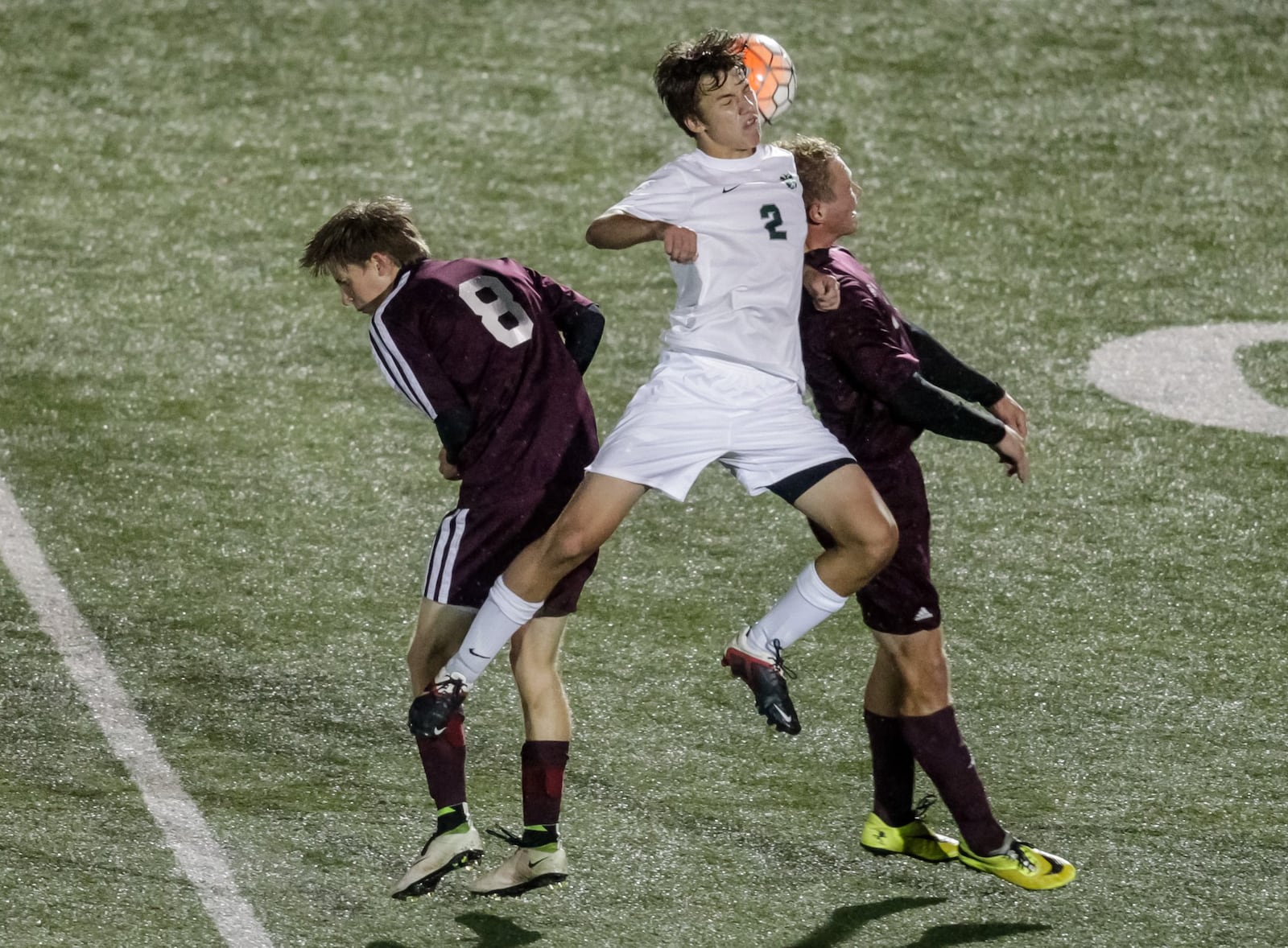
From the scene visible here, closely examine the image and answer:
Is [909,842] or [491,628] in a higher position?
[491,628]

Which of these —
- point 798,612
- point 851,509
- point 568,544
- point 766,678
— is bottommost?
point 766,678

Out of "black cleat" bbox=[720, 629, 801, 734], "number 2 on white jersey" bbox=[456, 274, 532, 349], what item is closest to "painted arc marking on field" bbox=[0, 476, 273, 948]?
"black cleat" bbox=[720, 629, 801, 734]

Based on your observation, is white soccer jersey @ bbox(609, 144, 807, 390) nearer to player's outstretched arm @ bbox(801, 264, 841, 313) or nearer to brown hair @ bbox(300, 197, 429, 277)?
player's outstretched arm @ bbox(801, 264, 841, 313)

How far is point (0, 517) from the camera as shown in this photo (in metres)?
7.75

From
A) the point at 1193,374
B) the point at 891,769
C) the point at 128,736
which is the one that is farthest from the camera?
the point at 1193,374

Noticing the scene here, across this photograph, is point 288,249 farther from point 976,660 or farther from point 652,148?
point 976,660

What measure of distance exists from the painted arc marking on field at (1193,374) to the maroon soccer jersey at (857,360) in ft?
12.8

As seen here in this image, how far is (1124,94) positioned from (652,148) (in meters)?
2.87

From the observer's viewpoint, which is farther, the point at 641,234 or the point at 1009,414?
the point at 1009,414

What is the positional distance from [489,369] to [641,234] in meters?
0.56

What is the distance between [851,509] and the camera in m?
4.96

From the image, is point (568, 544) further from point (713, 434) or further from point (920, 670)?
point (920, 670)

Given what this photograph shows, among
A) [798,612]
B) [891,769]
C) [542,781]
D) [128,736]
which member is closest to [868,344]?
[798,612]

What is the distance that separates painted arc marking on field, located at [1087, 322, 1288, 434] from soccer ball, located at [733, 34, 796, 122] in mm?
3922
